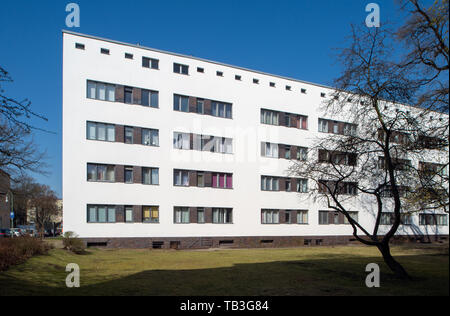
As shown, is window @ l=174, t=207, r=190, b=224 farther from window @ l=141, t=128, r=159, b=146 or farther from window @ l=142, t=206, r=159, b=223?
window @ l=141, t=128, r=159, b=146

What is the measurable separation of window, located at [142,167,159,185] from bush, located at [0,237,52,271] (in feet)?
40.8

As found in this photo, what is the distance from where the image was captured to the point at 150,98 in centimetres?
3362

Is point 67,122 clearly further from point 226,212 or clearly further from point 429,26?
point 429,26

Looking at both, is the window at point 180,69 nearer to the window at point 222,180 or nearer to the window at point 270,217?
the window at point 222,180

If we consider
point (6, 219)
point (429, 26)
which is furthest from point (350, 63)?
point (6, 219)

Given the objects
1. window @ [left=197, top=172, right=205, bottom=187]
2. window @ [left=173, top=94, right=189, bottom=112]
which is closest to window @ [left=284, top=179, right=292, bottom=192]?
window @ [left=197, top=172, right=205, bottom=187]

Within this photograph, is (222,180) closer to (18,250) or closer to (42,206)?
(18,250)

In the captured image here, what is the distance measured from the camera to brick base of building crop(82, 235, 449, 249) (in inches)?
1217

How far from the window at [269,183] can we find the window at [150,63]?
1512 centimetres

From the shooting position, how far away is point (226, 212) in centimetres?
3634

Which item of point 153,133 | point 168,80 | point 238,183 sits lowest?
point 238,183

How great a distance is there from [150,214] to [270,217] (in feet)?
41.8

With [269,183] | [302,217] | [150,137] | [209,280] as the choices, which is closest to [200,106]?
[150,137]
